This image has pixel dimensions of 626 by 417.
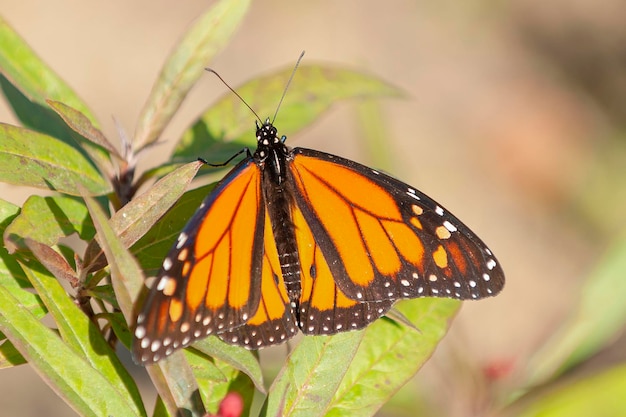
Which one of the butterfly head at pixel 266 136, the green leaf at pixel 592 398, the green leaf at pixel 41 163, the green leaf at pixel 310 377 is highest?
the butterfly head at pixel 266 136

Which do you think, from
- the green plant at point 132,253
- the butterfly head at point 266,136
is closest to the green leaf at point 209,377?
the green plant at point 132,253

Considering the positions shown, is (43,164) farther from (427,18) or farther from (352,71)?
(427,18)

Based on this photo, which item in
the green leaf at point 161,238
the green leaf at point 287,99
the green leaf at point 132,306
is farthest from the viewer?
the green leaf at point 287,99

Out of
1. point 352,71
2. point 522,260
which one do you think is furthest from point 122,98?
point 352,71

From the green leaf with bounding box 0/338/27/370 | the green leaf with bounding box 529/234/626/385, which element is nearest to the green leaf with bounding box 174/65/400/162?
the green leaf with bounding box 0/338/27/370

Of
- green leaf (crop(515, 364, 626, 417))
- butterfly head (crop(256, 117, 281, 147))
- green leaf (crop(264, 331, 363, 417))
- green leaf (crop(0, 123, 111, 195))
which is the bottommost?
green leaf (crop(264, 331, 363, 417))

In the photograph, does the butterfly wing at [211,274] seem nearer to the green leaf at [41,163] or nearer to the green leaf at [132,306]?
the green leaf at [132,306]

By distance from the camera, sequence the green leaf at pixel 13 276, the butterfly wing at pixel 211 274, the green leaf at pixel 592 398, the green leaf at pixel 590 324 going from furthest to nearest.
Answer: the green leaf at pixel 590 324 → the green leaf at pixel 592 398 → the green leaf at pixel 13 276 → the butterfly wing at pixel 211 274

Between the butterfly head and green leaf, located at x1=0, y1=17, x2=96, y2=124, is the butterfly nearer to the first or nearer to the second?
the butterfly head
